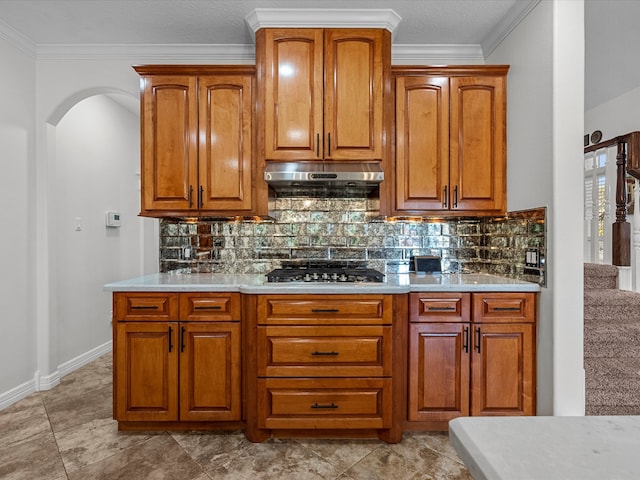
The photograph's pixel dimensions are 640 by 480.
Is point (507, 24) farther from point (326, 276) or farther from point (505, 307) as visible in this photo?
point (326, 276)

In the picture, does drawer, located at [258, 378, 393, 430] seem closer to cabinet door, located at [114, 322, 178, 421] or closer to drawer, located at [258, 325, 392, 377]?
drawer, located at [258, 325, 392, 377]

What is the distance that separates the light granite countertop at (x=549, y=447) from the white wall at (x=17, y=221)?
332cm

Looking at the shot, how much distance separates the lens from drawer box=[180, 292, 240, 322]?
2.27 metres

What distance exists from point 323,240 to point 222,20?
1.72 m

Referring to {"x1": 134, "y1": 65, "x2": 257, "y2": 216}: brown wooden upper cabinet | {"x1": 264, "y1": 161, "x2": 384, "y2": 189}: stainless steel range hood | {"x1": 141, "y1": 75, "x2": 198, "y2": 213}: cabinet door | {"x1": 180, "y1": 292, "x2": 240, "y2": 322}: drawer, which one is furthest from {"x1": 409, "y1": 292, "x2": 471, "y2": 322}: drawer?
{"x1": 141, "y1": 75, "x2": 198, "y2": 213}: cabinet door

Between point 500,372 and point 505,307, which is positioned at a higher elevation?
point 505,307

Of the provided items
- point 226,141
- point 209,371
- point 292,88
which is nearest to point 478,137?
point 292,88

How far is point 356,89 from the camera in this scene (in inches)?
97.2

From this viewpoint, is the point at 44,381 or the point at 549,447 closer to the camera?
the point at 549,447

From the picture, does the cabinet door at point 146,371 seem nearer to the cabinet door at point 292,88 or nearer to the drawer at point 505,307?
the cabinet door at point 292,88

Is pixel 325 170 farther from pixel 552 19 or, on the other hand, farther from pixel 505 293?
pixel 552 19

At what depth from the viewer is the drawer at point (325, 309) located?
2.20 metres

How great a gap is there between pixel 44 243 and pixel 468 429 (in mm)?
3457

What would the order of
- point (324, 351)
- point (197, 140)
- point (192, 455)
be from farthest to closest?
point (197, 140) < point (324, 351) < point (192, 455)
